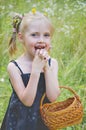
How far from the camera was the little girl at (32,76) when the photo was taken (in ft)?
9.34

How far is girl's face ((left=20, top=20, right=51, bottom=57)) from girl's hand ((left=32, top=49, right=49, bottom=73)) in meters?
0.06

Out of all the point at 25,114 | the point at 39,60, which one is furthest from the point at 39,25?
the point at 25,114

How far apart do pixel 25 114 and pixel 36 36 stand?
47cm

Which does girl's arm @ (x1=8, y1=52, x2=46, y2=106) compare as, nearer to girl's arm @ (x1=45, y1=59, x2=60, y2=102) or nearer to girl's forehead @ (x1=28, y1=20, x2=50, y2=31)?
girl's arm @ (x1=45, y1=59, x2=60, y2=102)

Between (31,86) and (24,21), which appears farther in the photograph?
(24,21)

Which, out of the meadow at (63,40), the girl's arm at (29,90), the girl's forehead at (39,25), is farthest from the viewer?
the meadow at (63,40)

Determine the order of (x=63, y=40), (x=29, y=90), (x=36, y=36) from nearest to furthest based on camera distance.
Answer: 1. (x=29, y=90)
2. (x=36, y=36)
3. (x=63, y=40)

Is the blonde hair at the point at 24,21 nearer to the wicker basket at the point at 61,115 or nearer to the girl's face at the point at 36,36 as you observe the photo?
the girl's face at the point at 36,36

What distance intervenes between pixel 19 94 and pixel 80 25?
2.63 meters

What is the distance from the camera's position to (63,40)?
5133 mm

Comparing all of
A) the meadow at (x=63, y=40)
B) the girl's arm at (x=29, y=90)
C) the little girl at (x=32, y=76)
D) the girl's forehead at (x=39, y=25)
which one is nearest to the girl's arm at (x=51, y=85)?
the little girl at (x=32, y=76)

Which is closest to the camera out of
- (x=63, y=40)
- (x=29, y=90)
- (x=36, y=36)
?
(x=29, y=90)

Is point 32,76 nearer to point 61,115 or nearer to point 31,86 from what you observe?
point 31,86

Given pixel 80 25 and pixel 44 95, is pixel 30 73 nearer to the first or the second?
pixel 44 95
